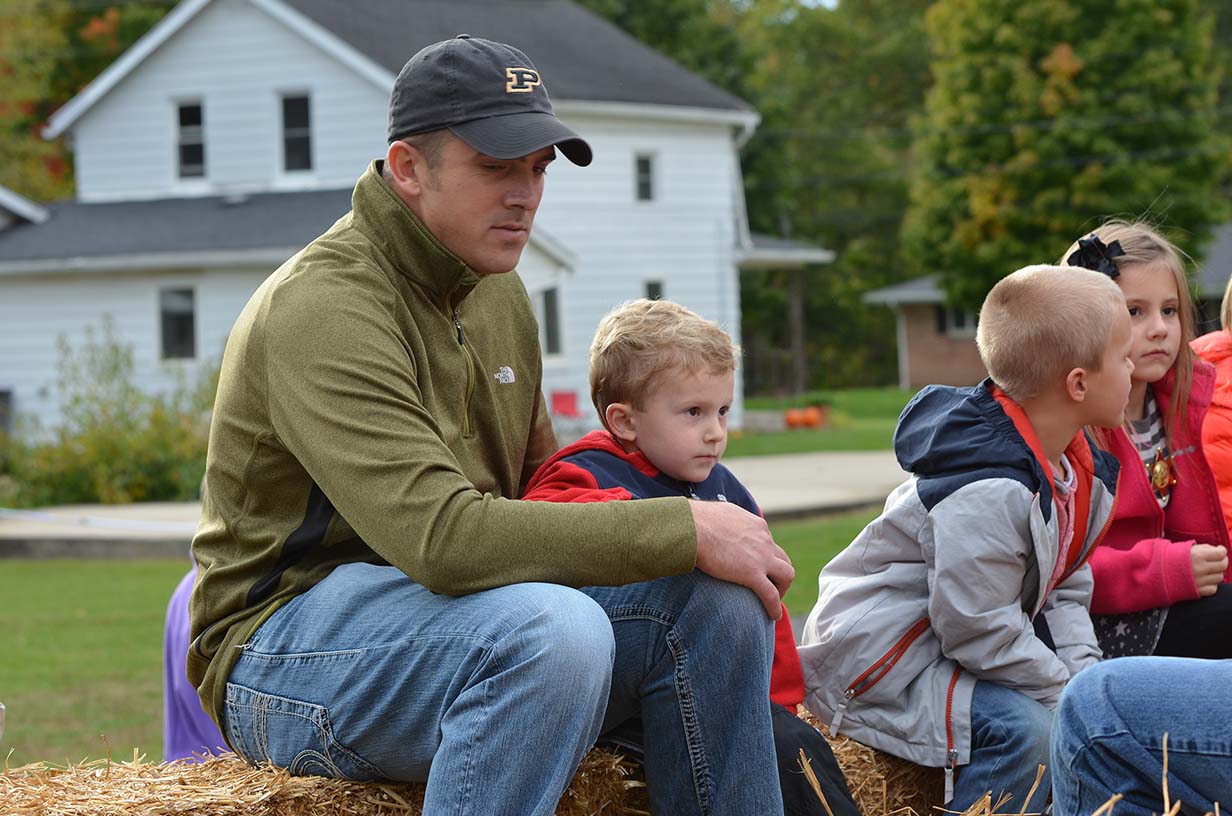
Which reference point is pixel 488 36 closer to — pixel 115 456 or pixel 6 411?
pixel 6 411

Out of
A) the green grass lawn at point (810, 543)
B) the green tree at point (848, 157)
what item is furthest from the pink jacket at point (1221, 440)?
the green tree at point (848, 157)

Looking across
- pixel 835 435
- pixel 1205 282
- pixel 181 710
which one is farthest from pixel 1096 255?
pixel 1205 282

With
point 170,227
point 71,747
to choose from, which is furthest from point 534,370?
point 170,227

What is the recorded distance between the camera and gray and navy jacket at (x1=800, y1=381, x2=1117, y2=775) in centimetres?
367

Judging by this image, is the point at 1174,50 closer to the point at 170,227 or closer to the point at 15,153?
the point at 170,227

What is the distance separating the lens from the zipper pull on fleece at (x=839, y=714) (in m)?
3.91

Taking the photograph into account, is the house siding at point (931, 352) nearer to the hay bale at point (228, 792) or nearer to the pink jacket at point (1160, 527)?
the pink jacket at point (1160, 527)

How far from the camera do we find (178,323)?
2520cm

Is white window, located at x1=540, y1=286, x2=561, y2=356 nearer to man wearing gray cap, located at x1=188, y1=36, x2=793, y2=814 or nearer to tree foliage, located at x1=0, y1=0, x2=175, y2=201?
tree foliage, located at x1=0, y1=0, x2=175, y2=201

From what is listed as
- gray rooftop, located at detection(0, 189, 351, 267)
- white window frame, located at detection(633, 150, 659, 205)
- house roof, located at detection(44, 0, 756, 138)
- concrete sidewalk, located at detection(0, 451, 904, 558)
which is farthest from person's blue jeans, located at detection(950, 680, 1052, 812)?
white window frame, located at detection(633, 150, 659, 205)

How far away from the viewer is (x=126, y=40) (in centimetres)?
4188

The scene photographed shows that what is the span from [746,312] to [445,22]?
19.2m

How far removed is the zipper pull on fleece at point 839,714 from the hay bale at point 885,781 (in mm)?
23

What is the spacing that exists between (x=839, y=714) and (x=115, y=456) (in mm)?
16985
